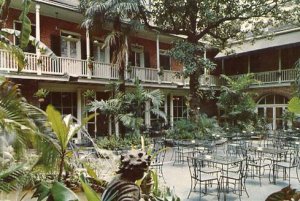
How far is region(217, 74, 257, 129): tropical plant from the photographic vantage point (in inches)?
732

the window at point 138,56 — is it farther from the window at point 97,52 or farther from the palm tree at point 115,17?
the palm tree at point 115,17

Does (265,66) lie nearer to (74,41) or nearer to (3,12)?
(74,41)

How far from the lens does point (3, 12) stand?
457cm

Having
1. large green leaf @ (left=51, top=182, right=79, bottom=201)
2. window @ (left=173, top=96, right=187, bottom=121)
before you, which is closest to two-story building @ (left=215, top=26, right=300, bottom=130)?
window @ (left=173, top=96, right=187, bottom=121)

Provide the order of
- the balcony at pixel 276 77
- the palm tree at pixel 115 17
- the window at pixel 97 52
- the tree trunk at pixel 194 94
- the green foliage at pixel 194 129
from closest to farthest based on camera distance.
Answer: the palm tree at pixel 115 17 → the green foliage at pixel 194 129 → the tree trunk at pixel 194 94 → the window at pixel 97 52 → the balcony at pixel 276 77

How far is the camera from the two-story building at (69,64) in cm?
1270

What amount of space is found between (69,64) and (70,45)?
103 inches

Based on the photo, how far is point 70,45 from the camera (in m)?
16.0

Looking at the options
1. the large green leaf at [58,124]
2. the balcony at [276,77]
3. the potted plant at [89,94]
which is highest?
the balcony at [276,77]

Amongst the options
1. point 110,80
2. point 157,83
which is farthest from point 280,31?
point 110,80

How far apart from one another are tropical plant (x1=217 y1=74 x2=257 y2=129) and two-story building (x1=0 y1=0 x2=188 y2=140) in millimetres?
2826

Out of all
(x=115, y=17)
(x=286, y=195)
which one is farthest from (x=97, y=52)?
(x=286, y=195)

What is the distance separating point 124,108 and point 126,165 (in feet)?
36.0

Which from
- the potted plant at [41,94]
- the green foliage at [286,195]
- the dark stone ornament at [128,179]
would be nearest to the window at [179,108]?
the potted plant at [41,94]
